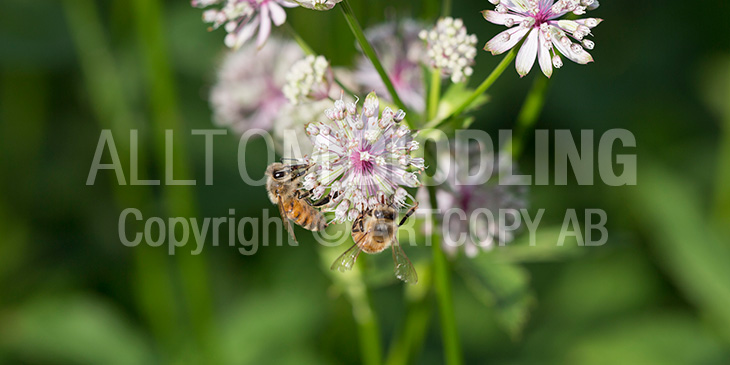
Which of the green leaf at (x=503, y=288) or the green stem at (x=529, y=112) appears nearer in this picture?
the green stem at (x=529, y=112)

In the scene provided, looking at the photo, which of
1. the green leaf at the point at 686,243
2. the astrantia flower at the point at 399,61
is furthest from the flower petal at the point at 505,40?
the green leaf at the point at 686,243

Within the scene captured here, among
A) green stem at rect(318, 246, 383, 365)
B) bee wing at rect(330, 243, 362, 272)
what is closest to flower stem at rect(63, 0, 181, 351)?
green stem at rect(318, 246, 383, 365)

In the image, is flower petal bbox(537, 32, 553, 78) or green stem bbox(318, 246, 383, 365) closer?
flower petal bbox(537, 32, 553, 78)

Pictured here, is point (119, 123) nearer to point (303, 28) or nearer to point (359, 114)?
point (303, 28)

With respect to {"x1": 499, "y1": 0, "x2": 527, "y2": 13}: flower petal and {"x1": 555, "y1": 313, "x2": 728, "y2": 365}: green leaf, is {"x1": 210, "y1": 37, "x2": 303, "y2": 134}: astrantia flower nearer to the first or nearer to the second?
{"x1": 499, "y1": 0, "x2": 527, "y2": 13}: flower petal

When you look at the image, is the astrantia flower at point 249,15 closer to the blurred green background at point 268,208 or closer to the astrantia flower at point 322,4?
the astrantia flower at point 322,4

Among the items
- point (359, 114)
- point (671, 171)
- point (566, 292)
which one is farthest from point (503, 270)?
point (671, 171)

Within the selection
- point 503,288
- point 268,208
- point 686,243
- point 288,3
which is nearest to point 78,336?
point 268,208
